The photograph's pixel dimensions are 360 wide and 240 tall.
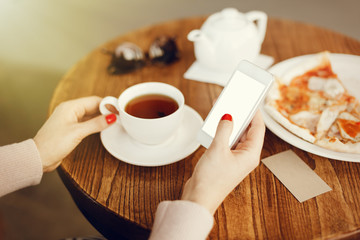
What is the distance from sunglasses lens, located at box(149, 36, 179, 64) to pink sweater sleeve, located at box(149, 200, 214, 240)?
707 mm

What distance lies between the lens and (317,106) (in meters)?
0.97

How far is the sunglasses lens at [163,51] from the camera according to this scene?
1.20m

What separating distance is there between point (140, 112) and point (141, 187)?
0.22m

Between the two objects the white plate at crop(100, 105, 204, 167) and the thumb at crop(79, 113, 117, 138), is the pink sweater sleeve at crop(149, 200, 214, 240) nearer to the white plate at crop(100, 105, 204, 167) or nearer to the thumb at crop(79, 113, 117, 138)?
the white plate at crop(100, 105, 204, 167)

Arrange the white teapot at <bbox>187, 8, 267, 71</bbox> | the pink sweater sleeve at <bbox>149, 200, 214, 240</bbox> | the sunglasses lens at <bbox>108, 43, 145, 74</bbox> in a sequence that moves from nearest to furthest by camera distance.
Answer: the pink sweater sleeve at <bbox>149, 200, 214, 240</bbox>
the white teapot at <bbox>187, 8, 267, 71</bbox>
the sunglasses lens at <bbox>108, 43, 145, 74</bbox>

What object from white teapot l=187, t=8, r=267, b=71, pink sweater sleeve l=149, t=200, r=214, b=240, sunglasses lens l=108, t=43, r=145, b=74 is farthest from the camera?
sunglasses lens l=108, t=43, r=145, b=74

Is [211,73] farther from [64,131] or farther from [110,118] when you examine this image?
[64,131]

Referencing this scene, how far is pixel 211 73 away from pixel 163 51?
208 millimetres

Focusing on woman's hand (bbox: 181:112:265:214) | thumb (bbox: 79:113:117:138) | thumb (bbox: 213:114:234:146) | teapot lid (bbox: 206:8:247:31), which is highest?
teapot lid (bbox: 206:8:247:31)

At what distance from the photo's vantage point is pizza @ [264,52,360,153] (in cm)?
84

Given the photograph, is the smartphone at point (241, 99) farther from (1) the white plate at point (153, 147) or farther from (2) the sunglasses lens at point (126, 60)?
(2) the sunglasses lens at point (126, 60)

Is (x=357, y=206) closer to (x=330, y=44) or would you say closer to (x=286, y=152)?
(x=286, y=152)

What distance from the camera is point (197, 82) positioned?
113cm

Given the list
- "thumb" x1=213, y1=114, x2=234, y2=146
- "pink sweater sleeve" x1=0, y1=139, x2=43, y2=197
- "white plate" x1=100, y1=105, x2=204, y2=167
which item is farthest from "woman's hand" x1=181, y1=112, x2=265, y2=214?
"pink sweater sleeve" x1=0, y1=139, x2=43, y2=197
